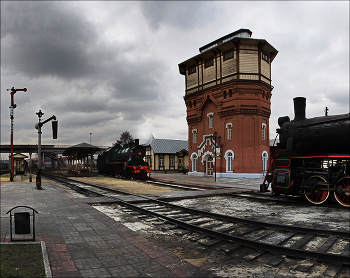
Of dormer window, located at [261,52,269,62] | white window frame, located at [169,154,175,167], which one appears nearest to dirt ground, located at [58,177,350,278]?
dormer window, located at [261,52,269,62]

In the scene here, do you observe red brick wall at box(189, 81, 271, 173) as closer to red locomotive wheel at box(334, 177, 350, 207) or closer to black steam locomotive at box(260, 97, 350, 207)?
black steam locomotive at box(260, 97, 350, 207)

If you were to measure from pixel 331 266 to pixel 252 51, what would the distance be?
1117 inches

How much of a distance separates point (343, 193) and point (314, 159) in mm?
1760

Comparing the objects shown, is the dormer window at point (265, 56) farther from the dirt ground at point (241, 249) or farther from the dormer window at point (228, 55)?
the dirt ground at point (241, 249)

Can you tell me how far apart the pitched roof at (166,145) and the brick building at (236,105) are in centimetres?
1670

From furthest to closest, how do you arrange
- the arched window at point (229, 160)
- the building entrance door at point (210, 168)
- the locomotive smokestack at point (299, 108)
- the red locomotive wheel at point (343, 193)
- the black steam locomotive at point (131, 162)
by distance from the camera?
1. the building entrance door at point (210, 168)
2. the arched window at point (229, 160)
3. the black steam locomotive at point (131, 162)
4. the locomotive smokestack at point (299, 108)
5. the red locomotive wheel at point (343, 193)

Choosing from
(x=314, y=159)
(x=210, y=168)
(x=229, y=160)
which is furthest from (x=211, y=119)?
(x=314, y=159)

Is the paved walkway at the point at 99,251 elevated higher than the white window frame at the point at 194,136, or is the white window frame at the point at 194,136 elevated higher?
the white window frame at the point at 194,136

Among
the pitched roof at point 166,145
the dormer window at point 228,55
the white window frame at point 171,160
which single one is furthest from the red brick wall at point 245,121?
the white window frame at point 171,160

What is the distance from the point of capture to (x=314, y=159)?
11438 millimetres

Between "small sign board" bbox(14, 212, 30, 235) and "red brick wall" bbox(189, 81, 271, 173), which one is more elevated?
"red brick wall" bbox(189, 81, 271, 173)

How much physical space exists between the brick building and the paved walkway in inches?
834

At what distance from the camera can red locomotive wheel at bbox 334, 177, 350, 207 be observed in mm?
10172

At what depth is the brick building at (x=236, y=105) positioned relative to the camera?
2916cm
